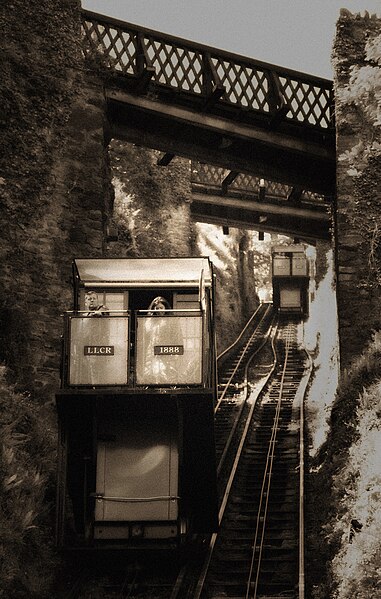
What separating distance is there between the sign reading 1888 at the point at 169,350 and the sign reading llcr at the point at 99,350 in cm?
60

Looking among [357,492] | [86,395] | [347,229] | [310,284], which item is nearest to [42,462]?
[86,395]

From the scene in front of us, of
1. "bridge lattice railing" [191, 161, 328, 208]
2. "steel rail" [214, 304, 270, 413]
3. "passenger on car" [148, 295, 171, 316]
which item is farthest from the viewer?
"bridge lattice railing" [191, 161, 328, 208]

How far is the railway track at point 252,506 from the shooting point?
13.6m

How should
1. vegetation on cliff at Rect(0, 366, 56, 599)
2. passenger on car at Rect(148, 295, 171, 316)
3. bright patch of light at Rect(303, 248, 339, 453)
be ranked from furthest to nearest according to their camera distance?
bright patch of light at Rect(303, 248, 339, 453), passenger on car at Rect(148, 295, 171, 316), vegetation on cliff at Rect(0, 366, 56, 599)

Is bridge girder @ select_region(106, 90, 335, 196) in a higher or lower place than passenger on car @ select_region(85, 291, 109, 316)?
higher

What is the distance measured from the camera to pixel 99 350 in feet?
44.3

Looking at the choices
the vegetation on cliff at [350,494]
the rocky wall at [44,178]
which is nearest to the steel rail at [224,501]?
the vegetation on cliff at [350,494]

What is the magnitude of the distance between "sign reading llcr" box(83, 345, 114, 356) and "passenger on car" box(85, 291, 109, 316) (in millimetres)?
465

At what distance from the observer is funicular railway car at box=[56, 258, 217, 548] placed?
13.5 metres

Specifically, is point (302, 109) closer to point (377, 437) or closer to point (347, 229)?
point (347, 229)

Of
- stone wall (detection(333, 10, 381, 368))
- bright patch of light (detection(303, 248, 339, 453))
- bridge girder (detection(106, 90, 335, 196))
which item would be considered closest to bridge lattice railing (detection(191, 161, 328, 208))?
bright patch of light (detection(303, 248, 339, 453))

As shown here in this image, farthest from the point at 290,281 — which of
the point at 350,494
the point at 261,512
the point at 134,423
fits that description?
the point at 350,494

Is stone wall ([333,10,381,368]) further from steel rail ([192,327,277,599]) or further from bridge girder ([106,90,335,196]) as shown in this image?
steel rail ([192,327,277,599])

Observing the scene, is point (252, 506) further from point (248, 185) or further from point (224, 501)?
point (248, 185)
